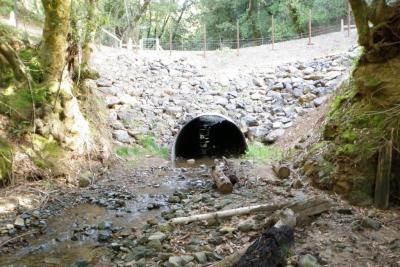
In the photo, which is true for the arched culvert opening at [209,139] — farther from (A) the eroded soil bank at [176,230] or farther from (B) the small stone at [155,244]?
(B) the small stone at [155,244]

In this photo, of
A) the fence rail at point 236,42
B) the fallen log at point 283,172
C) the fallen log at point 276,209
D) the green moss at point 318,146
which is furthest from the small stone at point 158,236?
the fence rail at point 236,42

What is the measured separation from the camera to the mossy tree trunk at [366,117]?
486cm

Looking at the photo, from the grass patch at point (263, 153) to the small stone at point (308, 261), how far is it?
452 centimetres

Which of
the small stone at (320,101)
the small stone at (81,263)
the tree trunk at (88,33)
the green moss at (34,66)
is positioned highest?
the tree trunk at (88,33)

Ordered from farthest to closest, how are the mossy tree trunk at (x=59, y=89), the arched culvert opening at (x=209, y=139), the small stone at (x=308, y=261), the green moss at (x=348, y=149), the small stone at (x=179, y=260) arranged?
the arched culvert opening at (x=209, y=139)
the mossy tree trunk at (x=59, y=89)
the green moss at (x=348, y=149)
the small stone at (x=179, y=260)
the small stone at (x=308, y=261)

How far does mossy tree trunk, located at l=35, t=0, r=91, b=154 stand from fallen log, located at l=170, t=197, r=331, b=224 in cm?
327

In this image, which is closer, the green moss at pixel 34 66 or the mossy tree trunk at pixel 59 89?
the mossy tree trunk at pixel 59 89

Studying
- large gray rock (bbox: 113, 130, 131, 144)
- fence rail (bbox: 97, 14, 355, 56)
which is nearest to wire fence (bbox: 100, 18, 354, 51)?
fence rail (bbox: 97, 14, 355, 56)

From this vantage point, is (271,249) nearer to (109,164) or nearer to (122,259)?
(122,259)

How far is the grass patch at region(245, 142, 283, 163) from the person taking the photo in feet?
27.0

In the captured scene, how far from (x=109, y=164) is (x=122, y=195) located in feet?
5.35

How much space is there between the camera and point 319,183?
551 cm

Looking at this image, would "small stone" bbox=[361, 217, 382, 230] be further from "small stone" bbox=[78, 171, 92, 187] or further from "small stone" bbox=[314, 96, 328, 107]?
"small stone" bbox=[314, 96, 328, 107]

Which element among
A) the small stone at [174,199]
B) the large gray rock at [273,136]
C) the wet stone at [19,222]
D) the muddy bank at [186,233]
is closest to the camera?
the muddy bank at [186,233]
